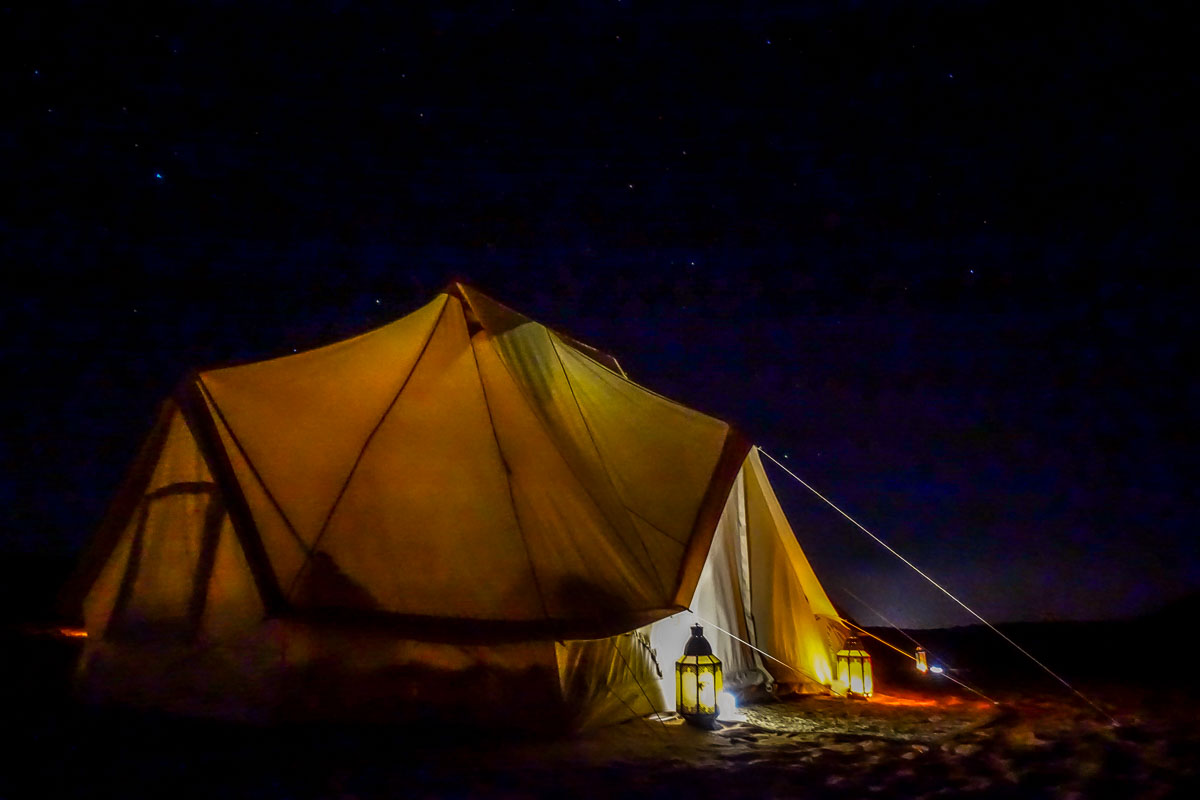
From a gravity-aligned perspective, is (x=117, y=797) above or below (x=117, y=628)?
below

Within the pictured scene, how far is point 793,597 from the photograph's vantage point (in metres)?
7.91

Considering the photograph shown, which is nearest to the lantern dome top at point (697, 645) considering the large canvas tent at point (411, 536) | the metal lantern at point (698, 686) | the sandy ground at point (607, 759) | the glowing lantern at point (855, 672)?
the metal lantern at point (698, 686)

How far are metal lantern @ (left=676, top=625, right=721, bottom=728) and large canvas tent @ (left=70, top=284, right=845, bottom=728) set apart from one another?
0.28 metres

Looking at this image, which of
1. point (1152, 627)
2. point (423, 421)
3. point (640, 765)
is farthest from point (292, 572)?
point (1152, 627)

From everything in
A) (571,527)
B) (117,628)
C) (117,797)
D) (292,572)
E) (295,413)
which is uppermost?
A: (295,413)

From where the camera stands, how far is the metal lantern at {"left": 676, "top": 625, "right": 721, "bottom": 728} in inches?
234

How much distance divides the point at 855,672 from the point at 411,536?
4167mm

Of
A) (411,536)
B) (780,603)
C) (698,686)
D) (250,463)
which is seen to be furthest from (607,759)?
(780,603)

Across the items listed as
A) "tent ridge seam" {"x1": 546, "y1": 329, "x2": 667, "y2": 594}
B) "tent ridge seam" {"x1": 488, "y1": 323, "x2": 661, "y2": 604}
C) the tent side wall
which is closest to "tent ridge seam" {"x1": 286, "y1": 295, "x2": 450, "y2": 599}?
"tent ridge seam" {"x1": 488, "y1": 323, "x2": 661, "y2": 604}

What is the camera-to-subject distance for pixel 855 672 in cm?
777

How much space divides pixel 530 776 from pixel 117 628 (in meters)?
2.88

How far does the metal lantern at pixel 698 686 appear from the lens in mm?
5953

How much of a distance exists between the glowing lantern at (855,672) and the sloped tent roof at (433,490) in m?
2.72

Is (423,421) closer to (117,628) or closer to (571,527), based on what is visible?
(571,527)
